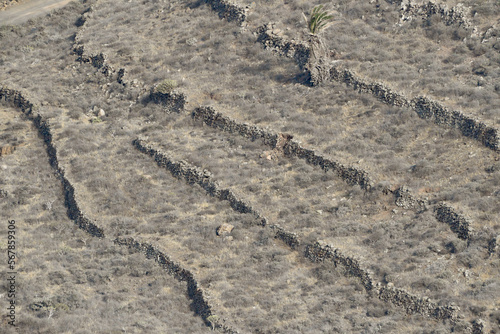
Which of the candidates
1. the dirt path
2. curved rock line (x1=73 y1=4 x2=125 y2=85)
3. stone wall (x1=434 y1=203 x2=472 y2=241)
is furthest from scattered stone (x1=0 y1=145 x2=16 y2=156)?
stone wall (x1=434 y1=203 x2=472 y2=241)

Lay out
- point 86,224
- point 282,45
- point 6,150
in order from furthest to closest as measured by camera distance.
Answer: point 282,45 → point 6,150 → point 86,224

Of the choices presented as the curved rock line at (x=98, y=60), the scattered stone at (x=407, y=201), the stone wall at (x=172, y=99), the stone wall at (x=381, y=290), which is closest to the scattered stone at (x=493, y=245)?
the stone wall at (x=381, y=290)

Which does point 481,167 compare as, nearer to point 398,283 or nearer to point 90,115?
point 398,283

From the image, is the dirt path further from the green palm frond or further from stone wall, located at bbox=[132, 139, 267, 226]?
the green palm frond

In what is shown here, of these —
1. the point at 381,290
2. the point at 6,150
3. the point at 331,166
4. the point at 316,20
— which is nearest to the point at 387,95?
the point at 331,166

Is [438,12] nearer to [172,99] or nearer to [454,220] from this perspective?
[172,99]

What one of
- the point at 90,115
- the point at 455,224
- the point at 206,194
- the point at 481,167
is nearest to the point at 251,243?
the point at 206,194

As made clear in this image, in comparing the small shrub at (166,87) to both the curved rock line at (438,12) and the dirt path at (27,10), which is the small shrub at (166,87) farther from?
the dirt path at (27,10)
